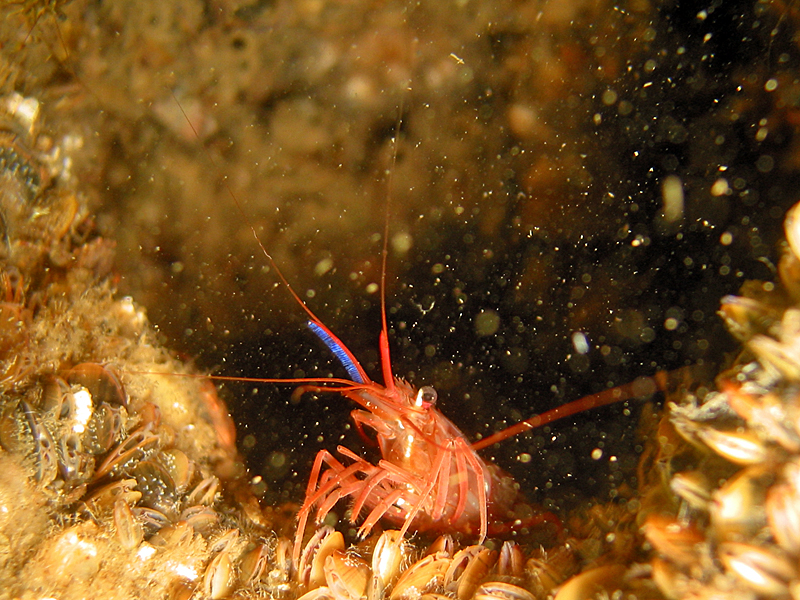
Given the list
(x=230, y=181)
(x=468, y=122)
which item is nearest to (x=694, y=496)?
(x=468, y=122)

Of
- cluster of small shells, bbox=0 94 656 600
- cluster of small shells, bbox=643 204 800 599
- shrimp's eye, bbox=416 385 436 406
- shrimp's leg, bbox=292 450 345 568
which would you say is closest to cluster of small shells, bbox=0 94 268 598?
cluster of small shells, bbox=0 94 656 600

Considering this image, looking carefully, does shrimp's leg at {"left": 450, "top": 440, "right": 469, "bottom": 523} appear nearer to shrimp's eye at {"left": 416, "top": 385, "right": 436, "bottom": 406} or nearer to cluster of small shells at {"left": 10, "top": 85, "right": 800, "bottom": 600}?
shrimp's eye at {"left": 416, "top": 385, "right": 436, "bottom": 406}

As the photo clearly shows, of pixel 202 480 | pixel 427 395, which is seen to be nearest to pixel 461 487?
pixel 427 395

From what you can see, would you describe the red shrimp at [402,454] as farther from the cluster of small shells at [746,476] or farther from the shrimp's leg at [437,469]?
the cluster of small shells at [746,476]

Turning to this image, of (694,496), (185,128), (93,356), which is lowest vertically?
(694,496)

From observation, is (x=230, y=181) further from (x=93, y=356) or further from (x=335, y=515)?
(x=335, y=515)
